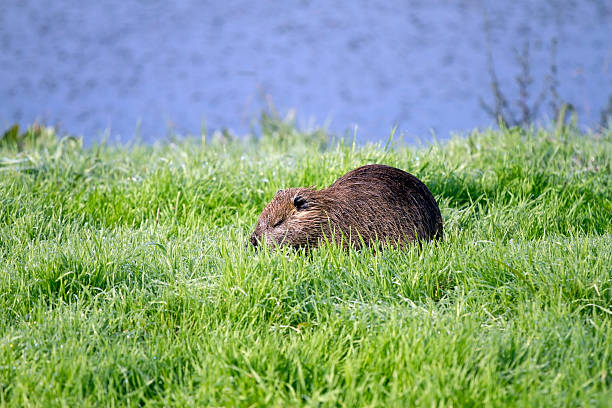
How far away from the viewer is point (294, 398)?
2197 millimetres

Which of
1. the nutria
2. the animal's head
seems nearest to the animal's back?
the nutria

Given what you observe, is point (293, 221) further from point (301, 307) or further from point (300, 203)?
point (301, 307)

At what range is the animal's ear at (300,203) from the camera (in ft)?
11.1

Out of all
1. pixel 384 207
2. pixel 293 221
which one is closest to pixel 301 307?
pixel 293 221

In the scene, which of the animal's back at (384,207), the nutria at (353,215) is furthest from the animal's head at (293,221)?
the animal's back at (384,207)

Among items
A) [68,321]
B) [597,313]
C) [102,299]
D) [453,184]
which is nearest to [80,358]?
[68,321]

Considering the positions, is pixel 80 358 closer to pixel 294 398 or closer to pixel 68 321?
pixel 68 321

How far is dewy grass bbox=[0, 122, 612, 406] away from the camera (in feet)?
7.51

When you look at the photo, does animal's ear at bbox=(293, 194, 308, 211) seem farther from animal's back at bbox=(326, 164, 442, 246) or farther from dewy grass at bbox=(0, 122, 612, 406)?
dewy grass at bbox=(0, 122, 612, 406)

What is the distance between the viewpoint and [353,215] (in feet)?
11.1

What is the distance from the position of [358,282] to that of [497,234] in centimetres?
120

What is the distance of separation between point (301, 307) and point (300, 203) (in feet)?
2.47

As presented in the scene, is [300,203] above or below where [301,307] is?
above

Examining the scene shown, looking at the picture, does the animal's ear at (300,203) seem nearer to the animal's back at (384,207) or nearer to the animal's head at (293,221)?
the animal's head at (293,221)
